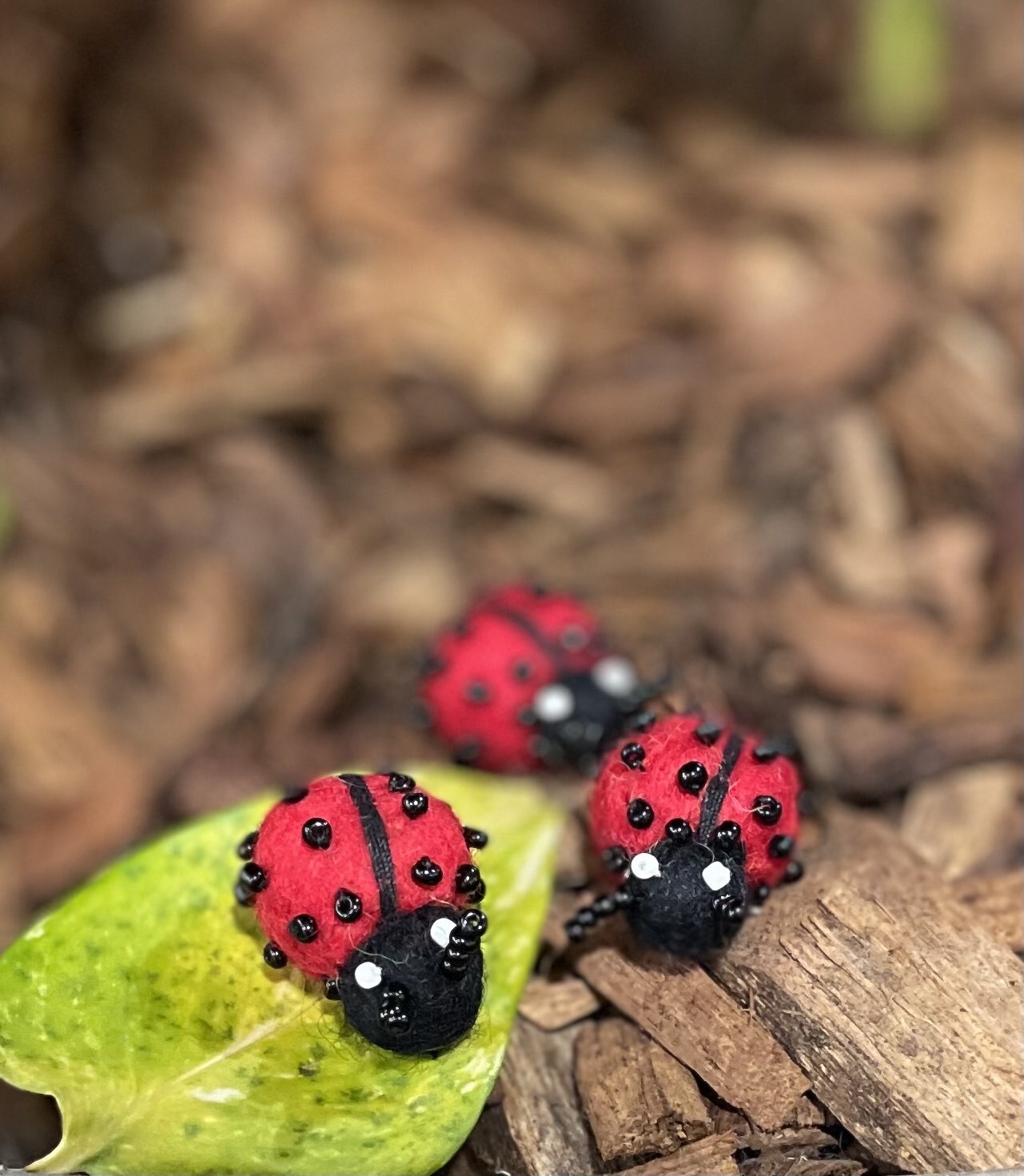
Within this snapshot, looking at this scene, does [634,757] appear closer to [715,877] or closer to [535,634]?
[715,877]

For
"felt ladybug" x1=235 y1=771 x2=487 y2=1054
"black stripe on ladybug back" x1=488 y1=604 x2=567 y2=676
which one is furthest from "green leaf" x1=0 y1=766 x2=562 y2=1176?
"black stripe on ladybug back" x1=488 y1=604 x2=567 y2=676

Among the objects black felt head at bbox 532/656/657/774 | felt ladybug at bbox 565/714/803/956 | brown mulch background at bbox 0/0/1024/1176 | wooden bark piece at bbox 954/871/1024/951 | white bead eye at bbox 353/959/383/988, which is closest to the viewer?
white bead eye at bbox 353/959/383/988

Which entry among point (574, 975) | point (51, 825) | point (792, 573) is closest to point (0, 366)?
point (51, 825)

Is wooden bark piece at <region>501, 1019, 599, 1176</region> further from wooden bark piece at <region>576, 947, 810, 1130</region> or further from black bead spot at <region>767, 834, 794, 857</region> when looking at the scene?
black bead spot at <region>767, 834, 794, 857</region>

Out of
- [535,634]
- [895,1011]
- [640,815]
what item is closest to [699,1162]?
[895,1011]

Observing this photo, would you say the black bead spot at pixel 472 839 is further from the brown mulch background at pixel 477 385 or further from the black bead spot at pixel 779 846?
the brown mulch background at pixel 477 385

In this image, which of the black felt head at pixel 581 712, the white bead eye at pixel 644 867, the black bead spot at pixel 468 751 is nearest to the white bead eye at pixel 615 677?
the black felt head at pixel 581 712
